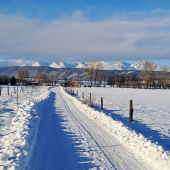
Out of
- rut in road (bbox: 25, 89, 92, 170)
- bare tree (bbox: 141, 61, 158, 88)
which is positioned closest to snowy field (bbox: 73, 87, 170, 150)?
rut in road (bbox: 25, 89, 92, 170)

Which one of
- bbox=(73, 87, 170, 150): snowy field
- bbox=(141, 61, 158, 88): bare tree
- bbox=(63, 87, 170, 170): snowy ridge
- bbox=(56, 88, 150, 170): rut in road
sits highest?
bbox=(141, 61, 158, 88): bare tree

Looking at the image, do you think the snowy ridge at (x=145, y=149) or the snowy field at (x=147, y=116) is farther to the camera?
the snowy field at (x=147, y=116)

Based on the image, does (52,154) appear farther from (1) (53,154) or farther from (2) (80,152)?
(2) (80,152)

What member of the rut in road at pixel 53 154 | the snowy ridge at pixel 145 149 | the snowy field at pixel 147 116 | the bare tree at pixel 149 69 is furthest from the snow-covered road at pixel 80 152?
the bare tree at pixel 149 69

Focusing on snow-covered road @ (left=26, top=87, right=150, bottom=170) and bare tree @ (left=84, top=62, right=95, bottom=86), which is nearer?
snow-covered road @ (left=26, top=87, right=150, bottom=170)

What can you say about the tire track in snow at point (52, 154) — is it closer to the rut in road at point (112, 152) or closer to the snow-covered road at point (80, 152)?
the snow-covered road at point (80, 152)

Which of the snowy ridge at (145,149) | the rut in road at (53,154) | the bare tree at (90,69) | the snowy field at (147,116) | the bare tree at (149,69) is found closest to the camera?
the rut in road at (53,154)

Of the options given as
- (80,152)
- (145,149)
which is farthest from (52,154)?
(145,149)

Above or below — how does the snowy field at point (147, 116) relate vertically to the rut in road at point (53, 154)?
below

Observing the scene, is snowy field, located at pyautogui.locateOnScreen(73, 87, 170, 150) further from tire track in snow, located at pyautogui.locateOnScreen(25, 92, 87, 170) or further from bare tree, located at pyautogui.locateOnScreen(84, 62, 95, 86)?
bare tree, located at pyautogui.locateOnScreen(84, 62, 95, 86)

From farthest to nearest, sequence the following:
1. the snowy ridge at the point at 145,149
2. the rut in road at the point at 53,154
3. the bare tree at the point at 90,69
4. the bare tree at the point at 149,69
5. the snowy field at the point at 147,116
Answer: the bare tree at the point at 90,69 < the bare tree at the point at 149,69 < the snowy field at the point at 147,116 < the snowy ridge at the point at 145,149 < the rut in road at the point at 53,154

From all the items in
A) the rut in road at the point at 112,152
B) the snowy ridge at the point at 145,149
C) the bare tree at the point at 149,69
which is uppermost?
the bare tree at the point at 149,69

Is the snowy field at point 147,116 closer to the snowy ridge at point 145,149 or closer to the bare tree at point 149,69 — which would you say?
the snowy ridge at point 145,149

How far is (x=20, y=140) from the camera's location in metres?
5.48
